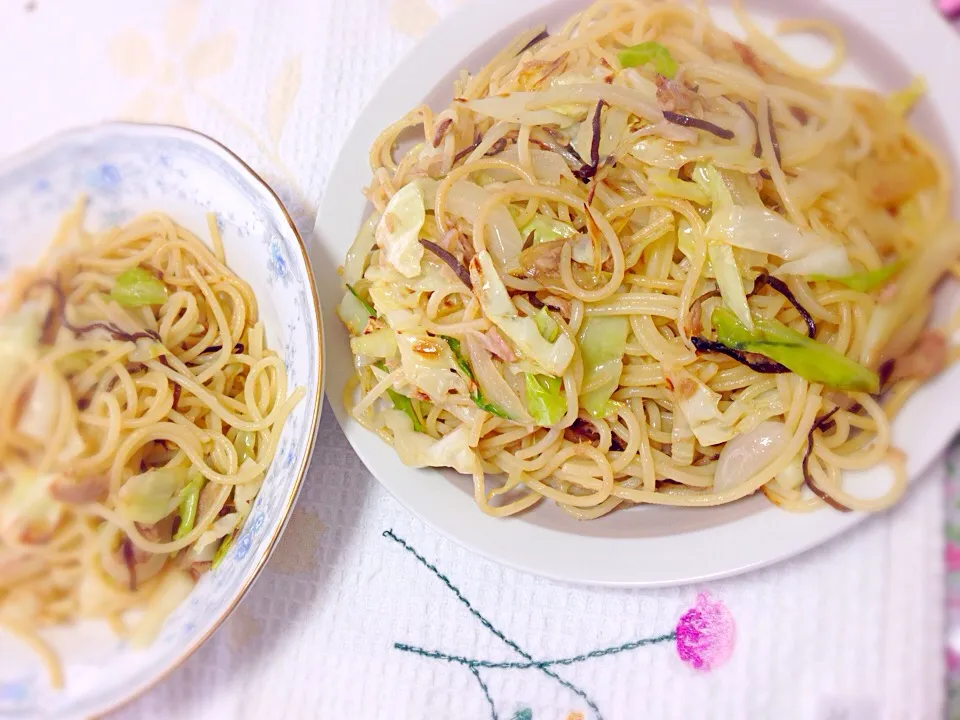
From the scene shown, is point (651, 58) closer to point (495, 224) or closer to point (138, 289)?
point (495, 224)

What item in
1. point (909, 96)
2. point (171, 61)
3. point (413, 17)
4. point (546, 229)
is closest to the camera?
point (909, 96)

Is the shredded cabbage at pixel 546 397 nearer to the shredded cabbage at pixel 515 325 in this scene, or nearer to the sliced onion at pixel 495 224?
the shredded cabbage at pixel 515 325

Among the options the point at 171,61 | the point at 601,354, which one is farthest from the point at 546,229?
the point at 171,61

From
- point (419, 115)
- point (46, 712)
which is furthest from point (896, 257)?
point (46, 712)

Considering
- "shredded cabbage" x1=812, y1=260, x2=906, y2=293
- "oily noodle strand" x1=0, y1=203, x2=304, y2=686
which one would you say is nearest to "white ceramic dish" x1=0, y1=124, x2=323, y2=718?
"oily noodle strand" x1=0, y1=203, x2=304, y2=686

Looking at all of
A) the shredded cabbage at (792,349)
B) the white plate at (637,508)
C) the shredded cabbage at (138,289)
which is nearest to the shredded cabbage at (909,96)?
the white plate at (637,508)

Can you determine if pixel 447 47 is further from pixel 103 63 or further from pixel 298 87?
pixel 103 63
